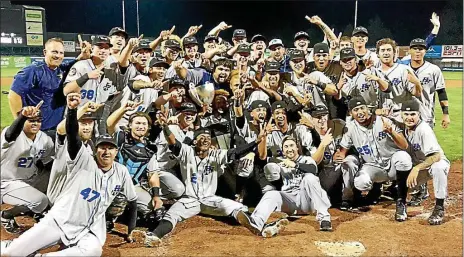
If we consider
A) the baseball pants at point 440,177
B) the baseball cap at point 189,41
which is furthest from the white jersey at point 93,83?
the baseball pants at point 440,177

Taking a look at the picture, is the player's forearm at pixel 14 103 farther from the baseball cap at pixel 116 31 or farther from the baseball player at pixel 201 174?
the baseball player at pixel 201 174

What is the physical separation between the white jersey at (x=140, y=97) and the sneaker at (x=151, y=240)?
731 mm

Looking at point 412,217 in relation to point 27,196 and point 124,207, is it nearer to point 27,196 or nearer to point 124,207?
point 124,207

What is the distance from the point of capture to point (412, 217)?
3209 millimetres

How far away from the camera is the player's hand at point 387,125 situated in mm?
3174

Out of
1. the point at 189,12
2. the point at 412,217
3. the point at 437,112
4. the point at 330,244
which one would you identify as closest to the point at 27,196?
the point at 189,12

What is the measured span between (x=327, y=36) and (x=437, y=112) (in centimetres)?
97

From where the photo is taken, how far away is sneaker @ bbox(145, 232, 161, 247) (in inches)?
112

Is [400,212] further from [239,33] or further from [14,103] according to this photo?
[14,103]

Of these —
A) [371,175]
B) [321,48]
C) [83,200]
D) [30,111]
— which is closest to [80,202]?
[83,200]

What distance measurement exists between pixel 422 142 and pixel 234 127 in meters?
1.32

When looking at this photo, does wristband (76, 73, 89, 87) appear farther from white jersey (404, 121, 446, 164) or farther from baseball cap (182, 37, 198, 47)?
white jersey (404, 121, 446, 164)

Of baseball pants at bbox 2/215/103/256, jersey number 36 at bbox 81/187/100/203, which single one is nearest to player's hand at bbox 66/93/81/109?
jersey number 36 at bbox 81/187/100/203

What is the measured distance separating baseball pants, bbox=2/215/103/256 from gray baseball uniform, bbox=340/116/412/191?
6.02 ft
